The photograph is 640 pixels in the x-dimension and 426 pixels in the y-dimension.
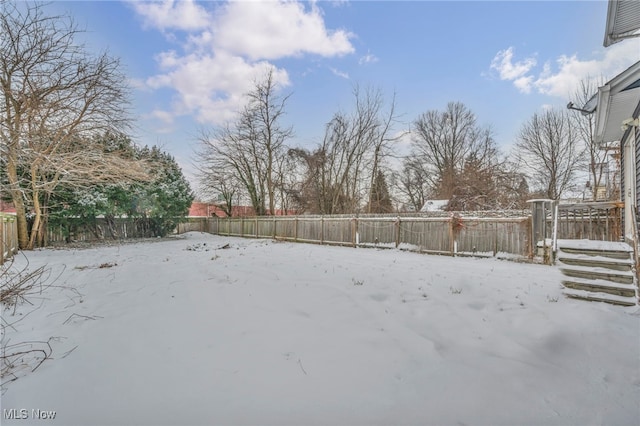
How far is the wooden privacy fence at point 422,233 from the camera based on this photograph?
7.21 m

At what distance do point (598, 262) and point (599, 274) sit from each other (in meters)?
0.15

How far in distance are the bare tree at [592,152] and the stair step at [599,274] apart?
15.5m

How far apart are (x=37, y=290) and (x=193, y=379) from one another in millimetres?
3882

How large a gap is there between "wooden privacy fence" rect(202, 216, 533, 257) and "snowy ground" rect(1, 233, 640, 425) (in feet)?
11.2

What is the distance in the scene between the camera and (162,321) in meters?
3.08

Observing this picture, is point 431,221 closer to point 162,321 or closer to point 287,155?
point 162,321

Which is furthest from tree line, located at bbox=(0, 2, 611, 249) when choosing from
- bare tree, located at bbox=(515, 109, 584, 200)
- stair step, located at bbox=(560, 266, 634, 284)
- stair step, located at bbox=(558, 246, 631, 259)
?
stair step, located at bbox=(560, 266, 634, 284)

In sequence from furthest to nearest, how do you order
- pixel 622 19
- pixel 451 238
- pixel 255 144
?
pixel 255 144
pixel 451 238
pixel 622 19

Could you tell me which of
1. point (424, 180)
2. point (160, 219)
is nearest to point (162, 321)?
point (160, 219)

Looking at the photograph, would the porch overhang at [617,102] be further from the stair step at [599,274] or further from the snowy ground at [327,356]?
the snowy ground at [327,356]

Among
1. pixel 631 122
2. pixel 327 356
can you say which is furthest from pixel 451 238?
pixel 327 356

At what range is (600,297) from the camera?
344 cm

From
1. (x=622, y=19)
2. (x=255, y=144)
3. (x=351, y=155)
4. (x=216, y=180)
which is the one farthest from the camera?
(x=216, y=180)

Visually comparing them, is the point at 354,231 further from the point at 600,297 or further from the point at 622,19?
the point at 622,19
